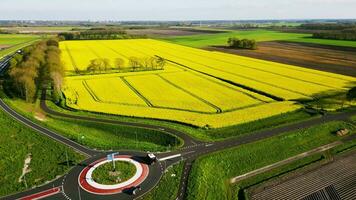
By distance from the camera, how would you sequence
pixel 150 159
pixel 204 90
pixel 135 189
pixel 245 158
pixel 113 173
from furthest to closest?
pixel 204 90
pixel 245 158
pixel 150 159
pixel 113 173
pixel 135 189

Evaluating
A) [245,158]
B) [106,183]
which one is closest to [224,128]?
[245,158]

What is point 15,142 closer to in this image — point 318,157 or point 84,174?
point 84,174

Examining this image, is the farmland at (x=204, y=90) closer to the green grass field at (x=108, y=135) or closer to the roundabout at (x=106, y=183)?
the green grass field at (x=108, y=135)

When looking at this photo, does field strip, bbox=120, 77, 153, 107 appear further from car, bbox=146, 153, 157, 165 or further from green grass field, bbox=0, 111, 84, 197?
car, bbox=146, 153, 157, 165

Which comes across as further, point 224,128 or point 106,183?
point 224,128

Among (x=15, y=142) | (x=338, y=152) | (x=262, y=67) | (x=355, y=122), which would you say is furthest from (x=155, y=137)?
(x=262, y=67)

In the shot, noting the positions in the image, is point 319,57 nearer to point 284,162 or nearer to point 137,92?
point 137,92
